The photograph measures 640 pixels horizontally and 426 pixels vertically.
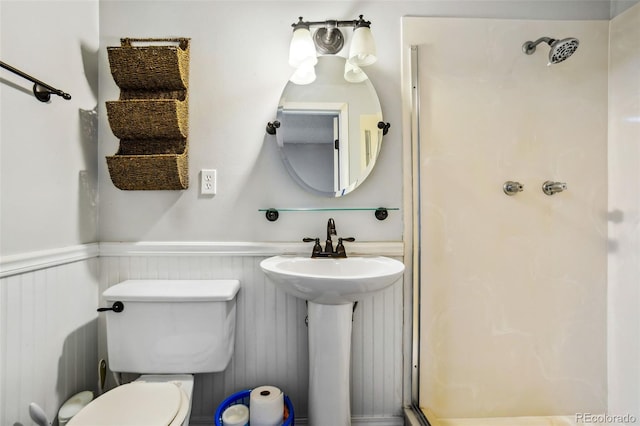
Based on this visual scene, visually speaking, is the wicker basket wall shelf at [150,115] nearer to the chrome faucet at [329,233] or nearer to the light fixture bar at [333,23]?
the light fixture bar at [333,23]

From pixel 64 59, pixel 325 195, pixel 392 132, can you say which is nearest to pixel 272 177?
pixel 325 195

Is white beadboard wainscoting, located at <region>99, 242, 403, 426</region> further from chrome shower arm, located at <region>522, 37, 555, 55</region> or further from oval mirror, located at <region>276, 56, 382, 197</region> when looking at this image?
chrome shower arm, located at <region>522, 37, 555, 55</region>

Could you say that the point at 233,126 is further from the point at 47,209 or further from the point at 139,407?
the point at 139,407

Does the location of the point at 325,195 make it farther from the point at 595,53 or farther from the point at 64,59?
the point at 595,53

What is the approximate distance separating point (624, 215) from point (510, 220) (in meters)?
0.48

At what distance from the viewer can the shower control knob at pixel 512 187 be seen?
Answer: 4.40ft

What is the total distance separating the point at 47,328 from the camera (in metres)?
1.05

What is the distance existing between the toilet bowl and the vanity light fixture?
1.27 meters

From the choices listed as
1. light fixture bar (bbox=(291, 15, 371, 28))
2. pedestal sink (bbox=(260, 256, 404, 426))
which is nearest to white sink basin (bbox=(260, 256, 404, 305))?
pedestal sink (bbox=(260, 256, 404, 426))

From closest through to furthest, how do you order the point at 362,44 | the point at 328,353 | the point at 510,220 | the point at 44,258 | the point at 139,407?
the point at 139,407 < the point at 44,258 < the point at 328,353 < the point at 362,44 < the point at 510,220

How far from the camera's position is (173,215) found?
1.34 meters

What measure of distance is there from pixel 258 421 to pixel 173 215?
2.90ft

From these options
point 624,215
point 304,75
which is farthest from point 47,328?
point 624,215

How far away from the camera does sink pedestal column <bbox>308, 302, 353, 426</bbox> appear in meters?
1.14
